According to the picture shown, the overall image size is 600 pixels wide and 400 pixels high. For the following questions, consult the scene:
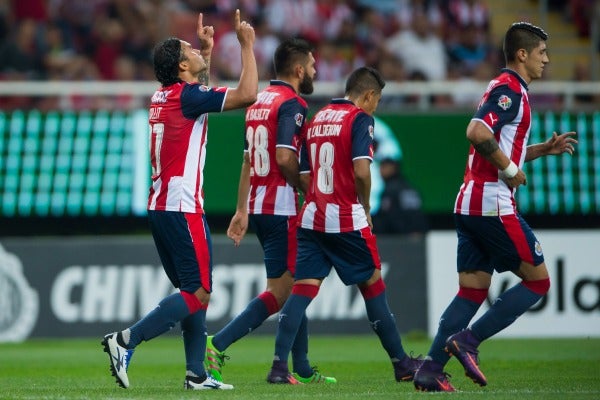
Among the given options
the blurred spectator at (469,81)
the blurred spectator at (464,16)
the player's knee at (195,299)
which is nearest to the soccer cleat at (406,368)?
the player's knee at (195,299)

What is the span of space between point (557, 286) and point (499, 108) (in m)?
7.33

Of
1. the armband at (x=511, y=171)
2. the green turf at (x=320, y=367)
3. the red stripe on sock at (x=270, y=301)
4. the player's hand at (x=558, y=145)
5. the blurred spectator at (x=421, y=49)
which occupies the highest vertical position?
the blurred spectator at (x=421, y=49)

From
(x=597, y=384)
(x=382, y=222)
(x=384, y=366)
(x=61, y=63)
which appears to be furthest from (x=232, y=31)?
(x=597, y=384)

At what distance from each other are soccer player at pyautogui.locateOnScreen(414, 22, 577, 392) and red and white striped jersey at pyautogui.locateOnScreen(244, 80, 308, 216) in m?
1.64

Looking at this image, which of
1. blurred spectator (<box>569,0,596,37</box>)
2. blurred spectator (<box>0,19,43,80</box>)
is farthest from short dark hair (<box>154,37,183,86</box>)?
blurred spectator (<box>569,0,596,37</box>)

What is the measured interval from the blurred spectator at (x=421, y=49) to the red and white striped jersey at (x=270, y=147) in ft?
30.6

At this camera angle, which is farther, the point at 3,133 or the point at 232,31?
the point at 232,31

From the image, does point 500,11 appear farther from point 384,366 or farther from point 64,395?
point 64,395

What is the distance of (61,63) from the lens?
18562mm

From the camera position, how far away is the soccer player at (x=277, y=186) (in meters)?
10.4

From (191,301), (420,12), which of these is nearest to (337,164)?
(191,301)

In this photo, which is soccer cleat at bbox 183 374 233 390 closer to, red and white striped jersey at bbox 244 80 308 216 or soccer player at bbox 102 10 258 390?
soccer player at bbox 102 10 258 390

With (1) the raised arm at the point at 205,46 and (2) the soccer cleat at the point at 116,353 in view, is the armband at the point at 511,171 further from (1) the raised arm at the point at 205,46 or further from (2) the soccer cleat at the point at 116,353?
(2) the soccer cleat at the point at 116,353

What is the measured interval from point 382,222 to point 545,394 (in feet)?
27.5
